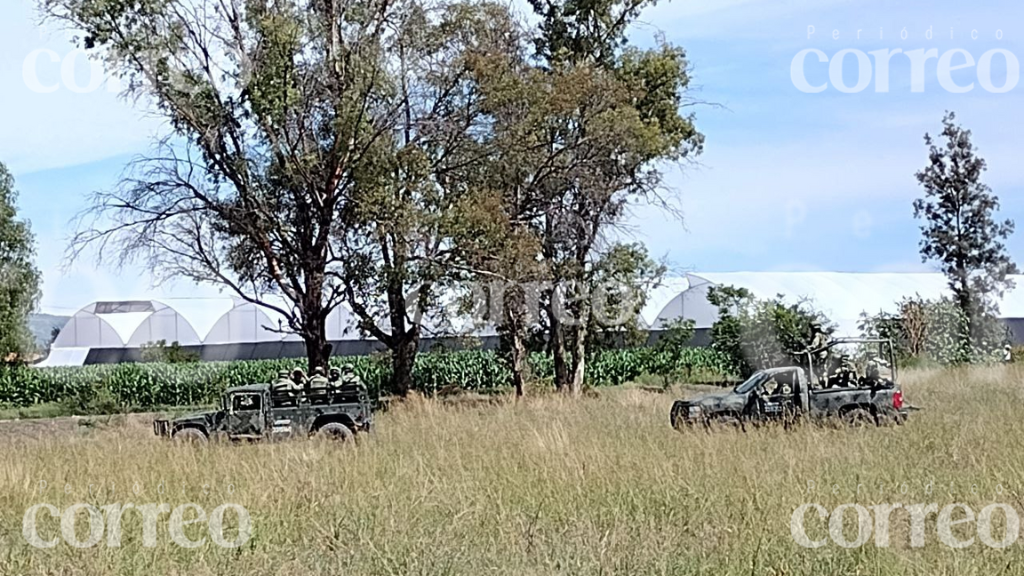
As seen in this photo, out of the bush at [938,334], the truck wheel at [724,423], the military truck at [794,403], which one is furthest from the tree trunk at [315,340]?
the bush at [938,334]

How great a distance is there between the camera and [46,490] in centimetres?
1208

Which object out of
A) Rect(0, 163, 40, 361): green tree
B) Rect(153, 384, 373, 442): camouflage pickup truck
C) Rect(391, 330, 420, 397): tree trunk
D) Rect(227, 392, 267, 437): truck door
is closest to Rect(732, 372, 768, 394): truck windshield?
Rect(153, 384, 373, 442): camouflage pickup truck

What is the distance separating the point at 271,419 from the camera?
1695cm

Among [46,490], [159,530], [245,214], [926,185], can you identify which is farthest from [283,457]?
[926,185]

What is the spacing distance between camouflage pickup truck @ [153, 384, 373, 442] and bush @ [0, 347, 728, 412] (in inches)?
644

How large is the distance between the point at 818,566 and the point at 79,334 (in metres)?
50.6

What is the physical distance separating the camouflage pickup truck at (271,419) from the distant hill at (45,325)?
125 feet

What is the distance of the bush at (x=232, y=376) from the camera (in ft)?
121

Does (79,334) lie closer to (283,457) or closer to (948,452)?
(283,457)

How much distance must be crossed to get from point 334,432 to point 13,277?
105ft

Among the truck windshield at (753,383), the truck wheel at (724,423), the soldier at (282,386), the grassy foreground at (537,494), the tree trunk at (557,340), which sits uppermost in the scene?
the tree trunk at (557,340)

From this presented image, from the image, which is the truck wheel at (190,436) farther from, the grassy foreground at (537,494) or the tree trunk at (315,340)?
the tree trunk at (315,340)

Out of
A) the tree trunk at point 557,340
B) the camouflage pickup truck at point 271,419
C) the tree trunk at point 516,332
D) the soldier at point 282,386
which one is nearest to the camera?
the camouflage pickup truck at point 271,419

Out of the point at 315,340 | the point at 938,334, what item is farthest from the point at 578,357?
the point at 938,334
